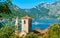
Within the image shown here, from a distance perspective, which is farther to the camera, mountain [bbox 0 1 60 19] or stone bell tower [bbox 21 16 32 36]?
stone bell tower [bbox 21 16 32 36]

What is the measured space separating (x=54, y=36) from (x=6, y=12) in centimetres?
697

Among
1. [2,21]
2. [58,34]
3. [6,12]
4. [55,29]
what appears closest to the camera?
[6,12]

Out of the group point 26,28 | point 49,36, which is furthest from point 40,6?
point 49,36

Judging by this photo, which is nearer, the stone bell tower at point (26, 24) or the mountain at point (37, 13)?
the mountain at point (37, 13)

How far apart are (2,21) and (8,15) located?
0.23 metres

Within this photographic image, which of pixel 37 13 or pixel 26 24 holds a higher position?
pixel 37 13

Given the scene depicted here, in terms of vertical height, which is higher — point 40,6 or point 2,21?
point 40,6

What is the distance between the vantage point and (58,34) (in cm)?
1232

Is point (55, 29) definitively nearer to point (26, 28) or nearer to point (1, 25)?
point (1, 25)

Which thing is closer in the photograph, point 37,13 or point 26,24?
point 26,24

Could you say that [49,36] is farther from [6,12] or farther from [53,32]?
[6,12]

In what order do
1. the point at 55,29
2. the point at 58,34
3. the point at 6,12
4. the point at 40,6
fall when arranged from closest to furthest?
the point at 6,12 < the point at 58,34 < the point at 55,29 < the point at 40,6

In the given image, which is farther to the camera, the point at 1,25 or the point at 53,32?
the point at 53,32

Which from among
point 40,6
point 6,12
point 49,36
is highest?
point 40,6
